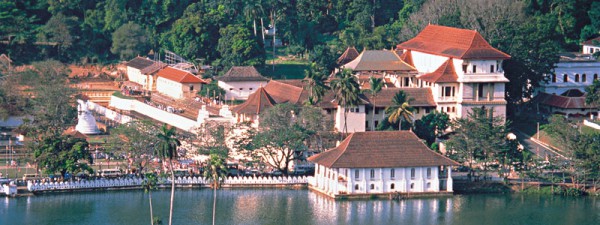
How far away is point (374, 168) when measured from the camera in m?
95.6

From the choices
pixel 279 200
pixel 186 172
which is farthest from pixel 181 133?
pixel 279 200

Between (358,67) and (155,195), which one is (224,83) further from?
(155,195)

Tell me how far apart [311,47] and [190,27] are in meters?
9.87

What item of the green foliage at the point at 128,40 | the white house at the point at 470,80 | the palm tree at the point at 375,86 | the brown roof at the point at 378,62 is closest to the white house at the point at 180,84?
the green foliage at the point at 128,40

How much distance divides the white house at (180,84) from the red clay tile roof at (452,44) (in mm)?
15873

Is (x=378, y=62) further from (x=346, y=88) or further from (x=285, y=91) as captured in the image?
(x=346, y=88)

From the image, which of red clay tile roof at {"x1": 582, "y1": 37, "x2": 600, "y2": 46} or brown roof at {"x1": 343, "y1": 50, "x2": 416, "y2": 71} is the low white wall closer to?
brown roof at {"x1": 343, "y1": 50, "x2": 416, "y2": 71}

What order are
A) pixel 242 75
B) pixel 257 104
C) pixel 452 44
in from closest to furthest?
pixel 257 104 → pixel 452 44 → pixel 242 75

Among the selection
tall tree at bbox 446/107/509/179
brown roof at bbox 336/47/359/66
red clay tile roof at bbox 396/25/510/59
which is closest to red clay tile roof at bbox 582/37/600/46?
red clay tile roof at bbox 396/25/510/59

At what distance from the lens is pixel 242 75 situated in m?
125

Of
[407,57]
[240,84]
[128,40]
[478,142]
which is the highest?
[128,40]

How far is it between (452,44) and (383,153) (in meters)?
19.4

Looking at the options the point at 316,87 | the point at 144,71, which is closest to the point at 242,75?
the point at 144,71

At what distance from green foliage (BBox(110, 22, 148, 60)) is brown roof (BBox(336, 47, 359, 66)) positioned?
68.0 feet
